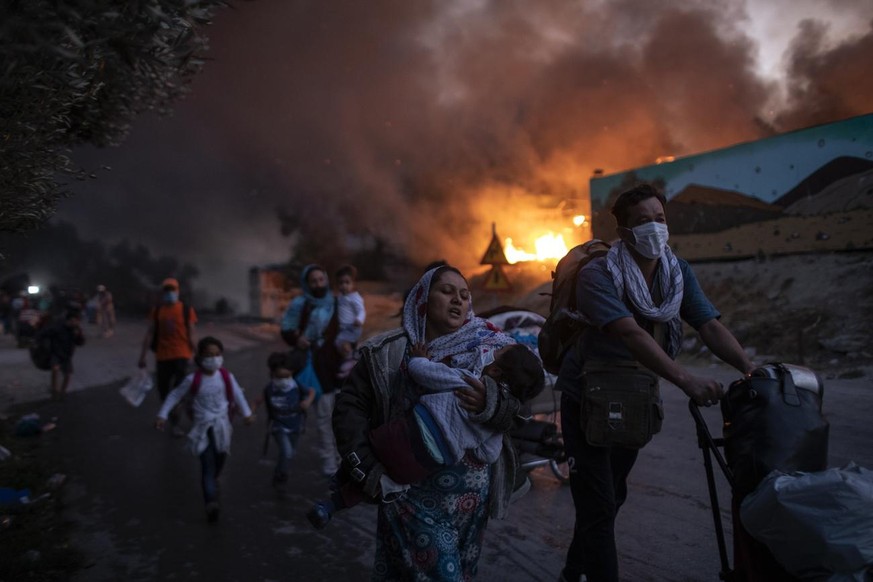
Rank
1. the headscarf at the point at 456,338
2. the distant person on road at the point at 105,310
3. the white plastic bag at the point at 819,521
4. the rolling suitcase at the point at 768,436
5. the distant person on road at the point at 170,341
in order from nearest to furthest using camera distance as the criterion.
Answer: the white plastic bag at the point at 819,521
the rolling suitcase at the point at 768,436
the headscarf at the point at 456,338
the distant person on road at the point at 170,341
the distant person on road at the point at 105,310

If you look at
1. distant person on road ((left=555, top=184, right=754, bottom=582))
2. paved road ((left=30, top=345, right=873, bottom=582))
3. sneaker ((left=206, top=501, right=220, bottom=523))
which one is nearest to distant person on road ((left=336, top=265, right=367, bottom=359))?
paved road ((left=30, top=345, right=873, bottom=582))

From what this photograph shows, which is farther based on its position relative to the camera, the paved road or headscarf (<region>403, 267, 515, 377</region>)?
the paved road

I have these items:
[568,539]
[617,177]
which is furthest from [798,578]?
[617,177]

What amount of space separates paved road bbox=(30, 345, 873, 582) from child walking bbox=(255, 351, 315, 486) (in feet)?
0.91

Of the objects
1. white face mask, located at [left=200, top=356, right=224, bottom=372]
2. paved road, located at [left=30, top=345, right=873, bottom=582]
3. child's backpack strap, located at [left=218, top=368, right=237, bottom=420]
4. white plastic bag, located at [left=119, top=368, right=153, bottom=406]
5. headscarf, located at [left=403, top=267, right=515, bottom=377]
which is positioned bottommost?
paved road, located at [left=30, top=345, right=873, bottom=582]

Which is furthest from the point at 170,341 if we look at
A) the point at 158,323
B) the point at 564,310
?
the point at 564,310

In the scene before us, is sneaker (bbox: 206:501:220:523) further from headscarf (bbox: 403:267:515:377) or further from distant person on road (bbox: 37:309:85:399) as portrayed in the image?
distant person on road (bbox: 37:309:85:399)

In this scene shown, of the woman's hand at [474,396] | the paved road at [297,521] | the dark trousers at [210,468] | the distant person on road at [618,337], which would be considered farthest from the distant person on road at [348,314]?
the woman's hand at [474,396]

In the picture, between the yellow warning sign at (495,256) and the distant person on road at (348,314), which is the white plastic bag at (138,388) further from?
the yellow warning sign at (495,256)

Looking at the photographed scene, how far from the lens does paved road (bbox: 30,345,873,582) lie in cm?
382

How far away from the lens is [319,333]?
605cm

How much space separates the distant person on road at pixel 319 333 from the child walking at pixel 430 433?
3.56m

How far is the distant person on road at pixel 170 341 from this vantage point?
772 centimetres

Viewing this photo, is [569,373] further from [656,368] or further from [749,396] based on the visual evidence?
[749,396]
